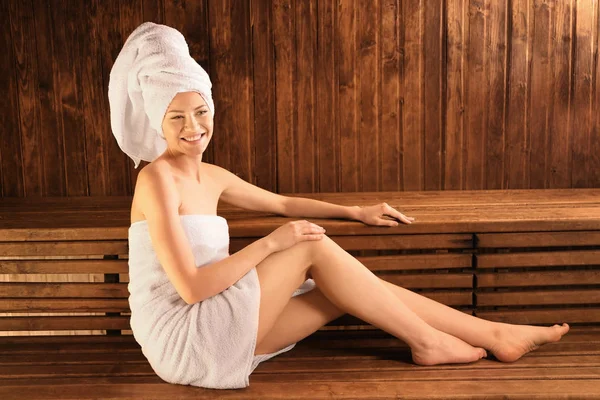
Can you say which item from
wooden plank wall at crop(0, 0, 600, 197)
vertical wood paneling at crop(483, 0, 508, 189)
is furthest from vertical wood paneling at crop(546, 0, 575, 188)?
vertical wood paneling at crop(483, 0, 508, 189)

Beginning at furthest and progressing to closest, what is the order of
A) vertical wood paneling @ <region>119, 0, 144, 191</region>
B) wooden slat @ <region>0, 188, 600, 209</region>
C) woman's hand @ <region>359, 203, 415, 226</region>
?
vertical wood paneling @ <region>119, 0, 144, 191</region>, wooden slat @ <region>0, 188, 600, 209</region>, woman's hand @ <region>359, 203, 415, 226</region>

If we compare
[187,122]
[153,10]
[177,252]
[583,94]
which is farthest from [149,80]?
[583,94]

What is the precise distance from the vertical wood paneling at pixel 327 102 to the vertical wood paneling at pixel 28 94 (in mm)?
1225

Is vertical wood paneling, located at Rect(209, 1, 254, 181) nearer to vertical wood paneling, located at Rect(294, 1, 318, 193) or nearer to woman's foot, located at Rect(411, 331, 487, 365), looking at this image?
vertical wood paneling, located at Rect(294, 1, 318, 193)

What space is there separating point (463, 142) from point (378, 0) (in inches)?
28.5

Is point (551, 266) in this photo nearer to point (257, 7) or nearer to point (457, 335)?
point (457, 335)

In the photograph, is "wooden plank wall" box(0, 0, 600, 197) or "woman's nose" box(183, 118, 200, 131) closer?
"woman's nose" box(183, 118, 200, 131)

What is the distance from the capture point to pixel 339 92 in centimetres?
324

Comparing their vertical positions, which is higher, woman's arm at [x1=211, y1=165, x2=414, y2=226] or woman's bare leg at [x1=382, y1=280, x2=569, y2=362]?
woman's arm at [x1=211, y1=165, x2=414, y2=226]

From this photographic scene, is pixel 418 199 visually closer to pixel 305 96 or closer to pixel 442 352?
pixel 305 96

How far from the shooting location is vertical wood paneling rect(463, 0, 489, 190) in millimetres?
3188

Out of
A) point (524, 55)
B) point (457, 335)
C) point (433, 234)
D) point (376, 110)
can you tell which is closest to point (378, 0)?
point (376, 110)

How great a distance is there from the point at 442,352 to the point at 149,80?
47.3 inches

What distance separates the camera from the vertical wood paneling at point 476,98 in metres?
3.19
